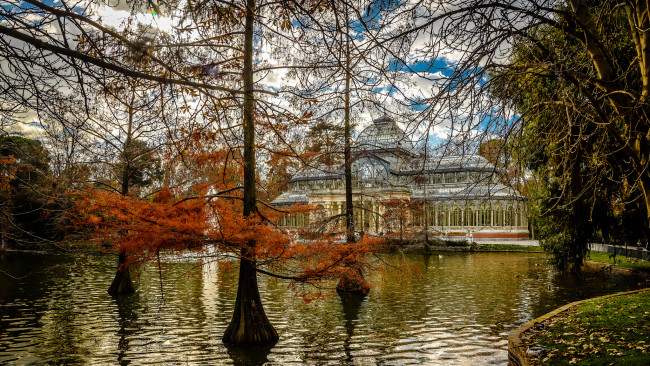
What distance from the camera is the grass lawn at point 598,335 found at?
523 cm

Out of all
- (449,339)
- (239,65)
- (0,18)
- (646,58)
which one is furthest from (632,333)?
(0,18)

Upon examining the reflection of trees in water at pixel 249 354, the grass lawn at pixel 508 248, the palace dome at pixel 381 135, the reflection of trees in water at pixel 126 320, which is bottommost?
the grass lawn at pixel 508 248

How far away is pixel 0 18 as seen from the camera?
12.6ft

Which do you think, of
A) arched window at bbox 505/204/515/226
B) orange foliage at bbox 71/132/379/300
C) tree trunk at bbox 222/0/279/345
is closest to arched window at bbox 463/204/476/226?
arched window at bbox 505/204/515/226

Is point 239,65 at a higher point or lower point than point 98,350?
higher

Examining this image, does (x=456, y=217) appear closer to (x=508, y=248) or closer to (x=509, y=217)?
(x=509, y=217)

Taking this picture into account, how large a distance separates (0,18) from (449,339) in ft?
27.3

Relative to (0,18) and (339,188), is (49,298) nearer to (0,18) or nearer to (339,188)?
(0,18)

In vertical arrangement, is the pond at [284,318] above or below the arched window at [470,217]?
below

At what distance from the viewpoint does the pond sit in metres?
7.33

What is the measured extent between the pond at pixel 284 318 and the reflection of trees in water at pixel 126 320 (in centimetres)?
3

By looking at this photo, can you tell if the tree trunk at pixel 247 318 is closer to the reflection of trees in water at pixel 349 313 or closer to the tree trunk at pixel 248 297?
the tree trunk at pixel 248 297

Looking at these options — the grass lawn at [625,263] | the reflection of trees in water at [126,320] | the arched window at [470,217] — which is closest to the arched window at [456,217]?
the arched window at [470,217]

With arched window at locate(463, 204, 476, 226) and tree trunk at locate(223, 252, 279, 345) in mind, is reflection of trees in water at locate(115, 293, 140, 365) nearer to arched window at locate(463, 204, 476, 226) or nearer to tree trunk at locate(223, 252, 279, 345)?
tree trunk at locate(223, 252, 279, 345)
